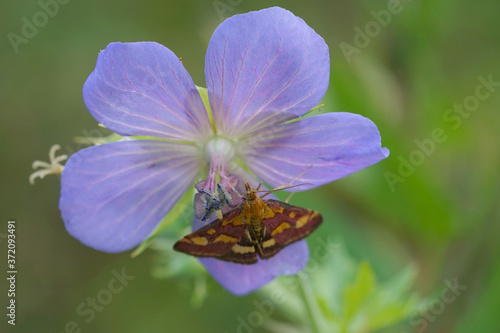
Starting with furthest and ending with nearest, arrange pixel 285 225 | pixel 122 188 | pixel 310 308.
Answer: pixel 310 308
pixel 122 188
pixel 285 225

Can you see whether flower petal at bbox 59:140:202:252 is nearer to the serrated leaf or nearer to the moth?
the moth

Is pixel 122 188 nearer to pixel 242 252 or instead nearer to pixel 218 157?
pixel 218 157

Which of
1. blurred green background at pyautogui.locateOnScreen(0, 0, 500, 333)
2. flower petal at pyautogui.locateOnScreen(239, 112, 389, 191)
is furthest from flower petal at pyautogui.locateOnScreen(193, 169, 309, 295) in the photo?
blurred green background at pyautogui.locateOnScreen(0, 0, 500, 333)

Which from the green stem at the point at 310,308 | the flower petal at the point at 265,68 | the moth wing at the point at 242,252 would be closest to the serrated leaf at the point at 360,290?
the green stem at the point at 310,308

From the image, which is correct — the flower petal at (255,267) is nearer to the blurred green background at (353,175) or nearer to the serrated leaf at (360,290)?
the blurred green background at (353,175)

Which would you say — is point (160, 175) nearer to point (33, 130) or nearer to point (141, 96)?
point (141, 96)

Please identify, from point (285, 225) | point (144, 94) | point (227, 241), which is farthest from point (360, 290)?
point (144, 94)

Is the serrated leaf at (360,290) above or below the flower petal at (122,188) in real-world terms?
below
